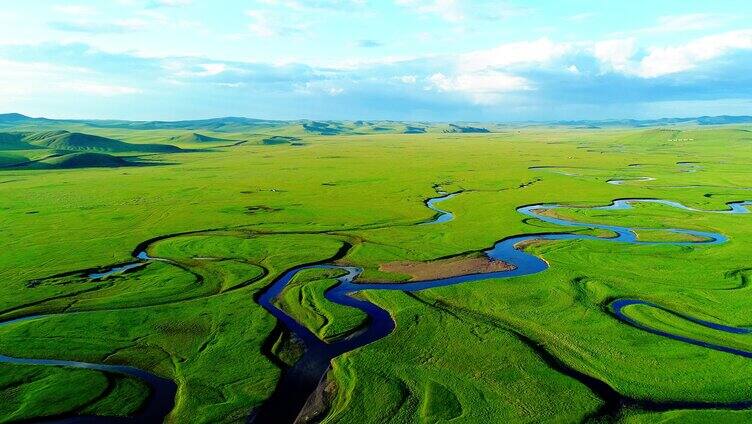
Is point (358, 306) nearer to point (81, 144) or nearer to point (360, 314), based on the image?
point (360, 314)

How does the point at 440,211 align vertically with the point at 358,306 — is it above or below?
above

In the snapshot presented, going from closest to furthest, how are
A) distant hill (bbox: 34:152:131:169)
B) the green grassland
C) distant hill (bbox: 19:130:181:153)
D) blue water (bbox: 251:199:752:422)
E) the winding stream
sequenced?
the winding stream, the green grassland, blue water (bbox: 251:199:752:422), distant hill (bbox: 34:152:131:169), distant hill (bbox: 19:130:181:153)

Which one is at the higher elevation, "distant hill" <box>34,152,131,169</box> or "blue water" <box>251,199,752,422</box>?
"distant hill" <box>34,152,131,169</box>

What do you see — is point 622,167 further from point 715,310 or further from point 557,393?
point 557,393

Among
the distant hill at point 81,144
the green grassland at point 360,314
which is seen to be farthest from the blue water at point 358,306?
the distant hill at point 81,144


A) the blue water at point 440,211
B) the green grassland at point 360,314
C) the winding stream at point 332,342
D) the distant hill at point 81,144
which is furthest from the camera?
the distant hill at point 81,144

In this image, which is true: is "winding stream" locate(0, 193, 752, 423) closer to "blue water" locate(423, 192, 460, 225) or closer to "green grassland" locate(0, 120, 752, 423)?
"green grassland" locate(0, 120, 752, 423)

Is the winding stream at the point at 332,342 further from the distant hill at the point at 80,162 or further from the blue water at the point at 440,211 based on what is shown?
the distant hill at the point at 80,162

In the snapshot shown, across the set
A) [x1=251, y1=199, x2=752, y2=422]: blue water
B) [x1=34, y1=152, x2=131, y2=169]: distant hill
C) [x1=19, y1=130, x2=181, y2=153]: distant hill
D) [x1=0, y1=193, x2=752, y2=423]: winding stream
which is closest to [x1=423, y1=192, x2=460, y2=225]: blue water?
[x1=251, y1=199, x2=752, y2=422]: blue water

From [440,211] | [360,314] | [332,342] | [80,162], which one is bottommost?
[332,342]

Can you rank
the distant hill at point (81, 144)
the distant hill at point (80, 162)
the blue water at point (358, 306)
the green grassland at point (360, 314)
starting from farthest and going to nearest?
1. the distant hill at point (81, 144)
2. the distant hill at point (80, 162)
3. the blue water at point (358, 306)
4. the green grassland at point (360, 314)

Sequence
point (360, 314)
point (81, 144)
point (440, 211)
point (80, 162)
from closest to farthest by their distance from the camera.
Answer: point (360, 314)
point (440, 211)
point (80, 162)
point (81, 144)

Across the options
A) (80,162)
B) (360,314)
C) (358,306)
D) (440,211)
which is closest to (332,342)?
(360,314)
